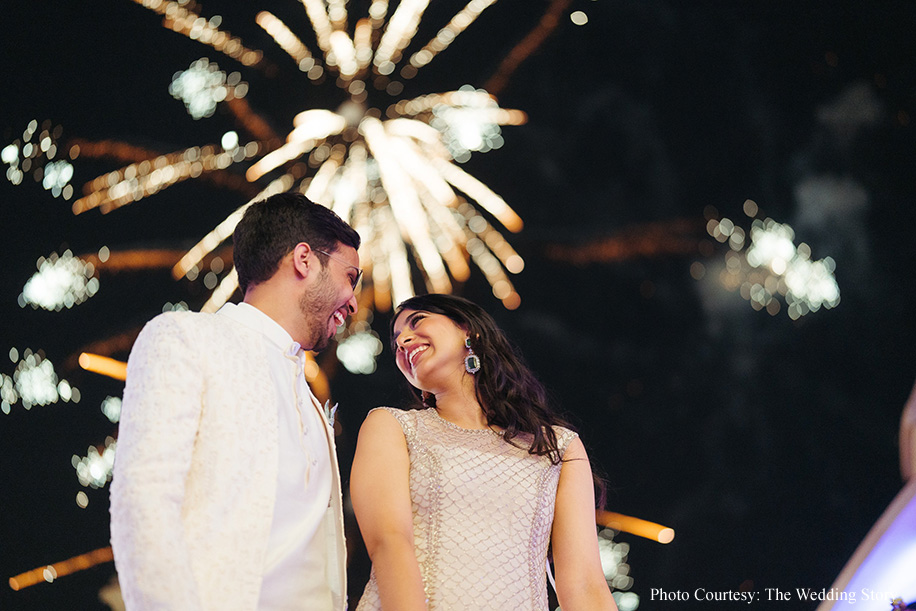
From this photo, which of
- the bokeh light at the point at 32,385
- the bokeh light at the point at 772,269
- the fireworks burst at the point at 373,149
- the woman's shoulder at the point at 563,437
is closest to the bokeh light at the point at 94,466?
the bokeh light at the point at 32,385

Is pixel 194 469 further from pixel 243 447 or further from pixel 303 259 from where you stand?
pixel 303 259

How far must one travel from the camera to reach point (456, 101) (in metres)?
4.54

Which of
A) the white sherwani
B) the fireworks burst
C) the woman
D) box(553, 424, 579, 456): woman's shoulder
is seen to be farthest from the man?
the fireworks burst

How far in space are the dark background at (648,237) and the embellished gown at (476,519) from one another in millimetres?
2014

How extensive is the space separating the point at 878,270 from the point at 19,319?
4.51m

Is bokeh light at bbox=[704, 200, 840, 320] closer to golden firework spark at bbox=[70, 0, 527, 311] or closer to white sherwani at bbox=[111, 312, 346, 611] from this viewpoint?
golden firework spark at bbox=[70, 0, 527, 311]

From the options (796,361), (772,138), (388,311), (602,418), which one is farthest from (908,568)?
(388,311)

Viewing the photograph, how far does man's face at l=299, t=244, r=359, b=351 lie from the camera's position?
6.45 ft

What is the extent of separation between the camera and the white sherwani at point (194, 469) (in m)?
1.38

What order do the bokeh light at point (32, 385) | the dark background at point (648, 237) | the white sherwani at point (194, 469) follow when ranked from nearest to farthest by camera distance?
1. the white sherwani at point (194, 469)
2. the bokeh light at point (32, 385)
3. the dark background at point (648, 237)

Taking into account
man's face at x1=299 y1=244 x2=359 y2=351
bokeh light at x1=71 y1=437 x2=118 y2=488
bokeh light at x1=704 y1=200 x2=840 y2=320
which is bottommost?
man's face at x1=299 y1=244 x2=359 y2=351

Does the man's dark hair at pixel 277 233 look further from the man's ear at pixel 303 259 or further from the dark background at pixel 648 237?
the dark background at pixel 648 237

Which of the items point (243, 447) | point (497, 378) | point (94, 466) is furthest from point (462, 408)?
point (94, 466)

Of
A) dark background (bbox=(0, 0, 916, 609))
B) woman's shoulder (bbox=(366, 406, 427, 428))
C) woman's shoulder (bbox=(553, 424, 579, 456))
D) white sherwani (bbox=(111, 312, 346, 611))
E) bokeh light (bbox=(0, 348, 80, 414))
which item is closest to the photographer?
white sherwani (bbox=(111, 312, 346, 611))
